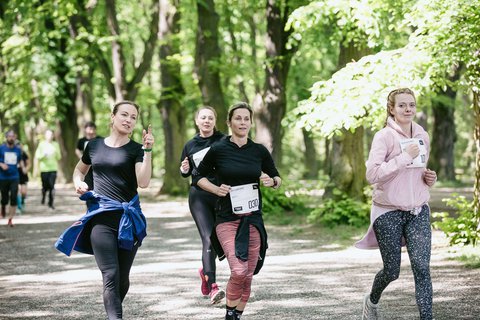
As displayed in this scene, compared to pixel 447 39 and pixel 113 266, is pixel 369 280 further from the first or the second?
pixel 113 266

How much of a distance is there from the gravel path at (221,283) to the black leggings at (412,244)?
0.90m

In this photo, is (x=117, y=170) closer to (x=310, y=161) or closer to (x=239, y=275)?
(x=239, y=275)

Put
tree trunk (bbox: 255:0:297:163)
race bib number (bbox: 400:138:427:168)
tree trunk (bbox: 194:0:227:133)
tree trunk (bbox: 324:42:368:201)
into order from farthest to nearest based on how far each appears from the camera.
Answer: tree trunk (bbox: 194:0:227:133) → tree trunk (bbox: 255:0:297:163) → tree trunk (bbox: 324:42:368:201) → race bib number (bbox: 400:138:427:168)

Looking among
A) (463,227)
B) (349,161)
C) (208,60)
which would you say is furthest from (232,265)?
(208,60)

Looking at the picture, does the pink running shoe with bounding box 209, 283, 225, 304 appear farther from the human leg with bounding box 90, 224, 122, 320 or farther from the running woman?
the human leg with bounding box 90, 224, 122, 320

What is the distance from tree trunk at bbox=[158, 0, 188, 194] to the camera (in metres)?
25.7

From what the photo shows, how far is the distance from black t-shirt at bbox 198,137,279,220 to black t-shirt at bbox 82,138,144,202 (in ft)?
2.47

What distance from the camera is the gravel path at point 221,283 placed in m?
7.98

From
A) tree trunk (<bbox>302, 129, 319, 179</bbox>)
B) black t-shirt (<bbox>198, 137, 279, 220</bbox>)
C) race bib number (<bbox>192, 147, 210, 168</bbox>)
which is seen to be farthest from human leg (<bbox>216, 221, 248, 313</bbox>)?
tree trunk (<bbox>302, 129, 319, 179</bbox>)

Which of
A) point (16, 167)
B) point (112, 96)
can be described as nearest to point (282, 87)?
point (16, 167)

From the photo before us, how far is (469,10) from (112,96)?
18.2m

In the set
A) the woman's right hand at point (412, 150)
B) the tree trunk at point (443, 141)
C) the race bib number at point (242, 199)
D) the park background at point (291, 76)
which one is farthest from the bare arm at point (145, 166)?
the tree trunk at point (443, 141)

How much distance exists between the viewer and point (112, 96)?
88.0 feet

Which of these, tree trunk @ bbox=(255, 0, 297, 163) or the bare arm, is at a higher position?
tree trunk @ bbox=(255, 0, 297, 163)
